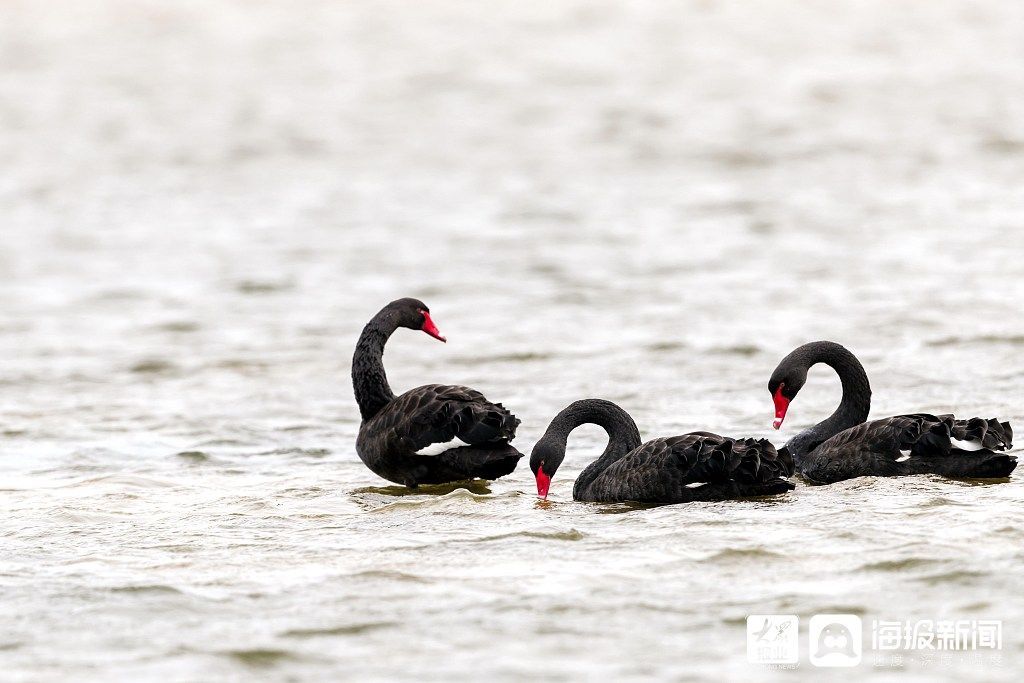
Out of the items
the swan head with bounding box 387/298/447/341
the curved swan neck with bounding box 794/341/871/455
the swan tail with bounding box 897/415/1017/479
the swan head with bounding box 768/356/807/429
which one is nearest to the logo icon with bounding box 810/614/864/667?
the swan tail with bounding box 897/415/1017/479

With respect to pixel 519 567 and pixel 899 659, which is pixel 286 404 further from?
pixel 899 659

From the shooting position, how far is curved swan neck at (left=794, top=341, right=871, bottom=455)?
8.59 m

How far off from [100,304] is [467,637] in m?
10.5

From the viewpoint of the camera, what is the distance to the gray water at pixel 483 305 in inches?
226

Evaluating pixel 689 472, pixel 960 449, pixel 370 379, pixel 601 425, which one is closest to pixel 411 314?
pixel 370 379

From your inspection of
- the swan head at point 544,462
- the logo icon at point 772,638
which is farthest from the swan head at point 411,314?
the logo icon at point 772,638

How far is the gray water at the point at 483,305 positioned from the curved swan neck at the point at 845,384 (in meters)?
0.80

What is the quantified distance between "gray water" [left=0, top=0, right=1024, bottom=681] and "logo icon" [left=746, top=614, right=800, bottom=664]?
0.22 feet

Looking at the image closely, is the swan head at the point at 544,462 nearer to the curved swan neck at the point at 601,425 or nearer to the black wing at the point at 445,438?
the curved swan neck at the point at 601,425

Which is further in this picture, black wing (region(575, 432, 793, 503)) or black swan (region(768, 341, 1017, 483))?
black swan (region(768, 341, 1017, 483))

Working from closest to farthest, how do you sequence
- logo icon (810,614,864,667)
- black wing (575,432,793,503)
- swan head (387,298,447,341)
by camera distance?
1. logo icon (810,614,864,667)
2. black wing (575,432,793,503)
3. swan head (387,298,447,341)

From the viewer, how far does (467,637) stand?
5.45m

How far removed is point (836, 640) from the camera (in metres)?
5.25

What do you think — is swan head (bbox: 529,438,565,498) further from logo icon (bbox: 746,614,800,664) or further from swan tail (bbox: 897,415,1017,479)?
logo icon (bbox: 746,614,800,664)
